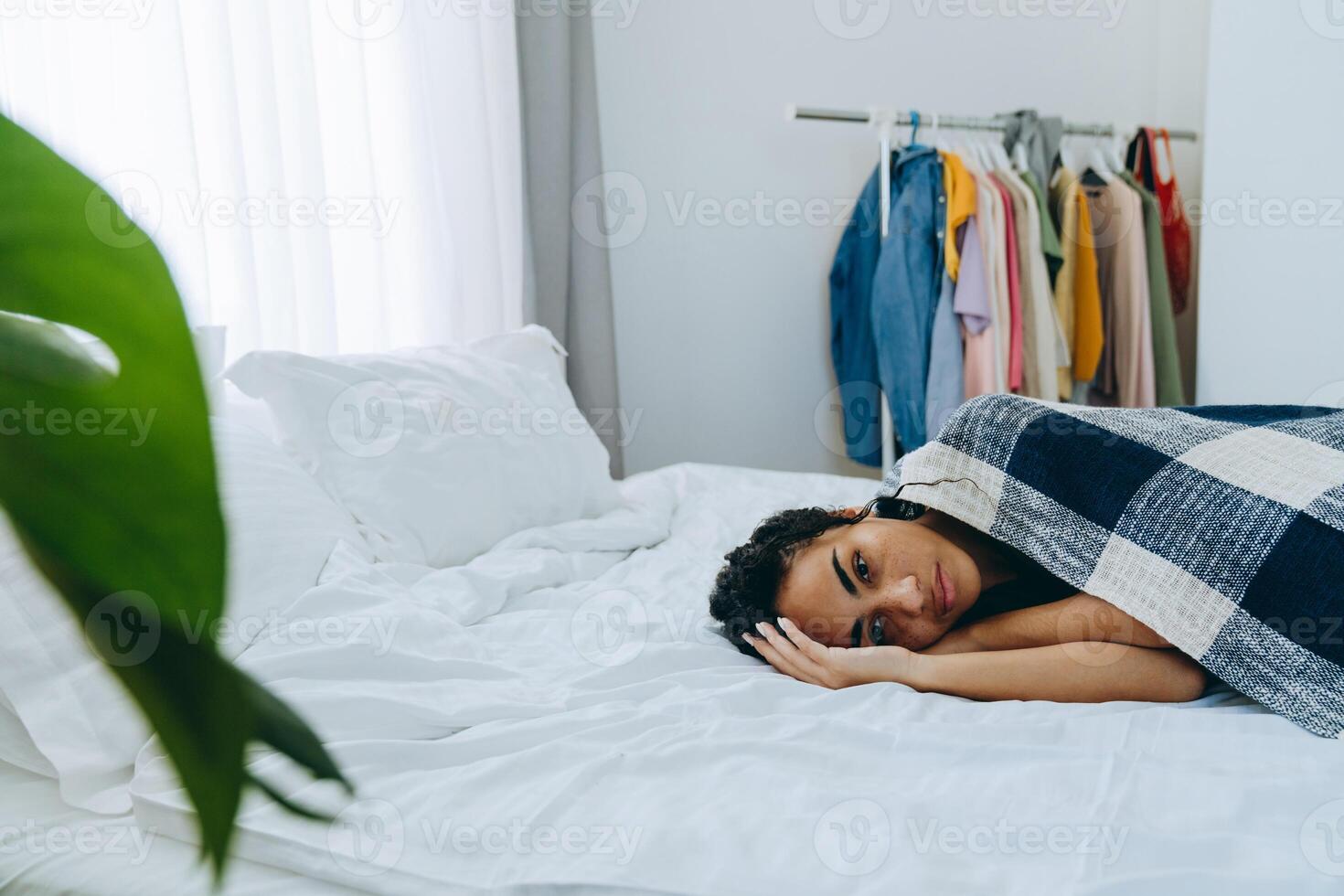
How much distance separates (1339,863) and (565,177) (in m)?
2.30

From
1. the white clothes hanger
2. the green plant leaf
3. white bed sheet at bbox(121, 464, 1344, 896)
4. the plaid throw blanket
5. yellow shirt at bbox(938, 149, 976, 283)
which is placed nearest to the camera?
the green plant leaf

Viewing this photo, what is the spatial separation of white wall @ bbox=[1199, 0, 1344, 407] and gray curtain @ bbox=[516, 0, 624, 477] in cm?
149

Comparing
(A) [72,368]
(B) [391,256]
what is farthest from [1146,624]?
(B) [391,256]

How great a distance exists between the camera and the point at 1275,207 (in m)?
2.00

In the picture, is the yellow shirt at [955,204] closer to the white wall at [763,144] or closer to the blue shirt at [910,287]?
the blue shirt at [910,287]

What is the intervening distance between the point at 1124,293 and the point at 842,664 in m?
1.96

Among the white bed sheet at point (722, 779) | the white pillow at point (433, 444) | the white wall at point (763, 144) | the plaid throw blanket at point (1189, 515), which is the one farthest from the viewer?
the white wall at point (763, 144)

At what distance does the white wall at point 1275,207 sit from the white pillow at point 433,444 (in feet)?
4.74

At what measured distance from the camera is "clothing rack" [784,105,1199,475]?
246 centimetres

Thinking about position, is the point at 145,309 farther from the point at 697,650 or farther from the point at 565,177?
the point at 565,177

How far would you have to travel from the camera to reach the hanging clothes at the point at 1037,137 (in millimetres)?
2598

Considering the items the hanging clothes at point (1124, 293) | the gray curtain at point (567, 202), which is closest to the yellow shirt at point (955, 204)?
the hanging clothes at point (1124, 293)

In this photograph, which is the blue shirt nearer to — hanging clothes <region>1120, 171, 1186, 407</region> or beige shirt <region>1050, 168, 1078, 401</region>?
beige shirt <region>1050, 168, 1078, 401</region>

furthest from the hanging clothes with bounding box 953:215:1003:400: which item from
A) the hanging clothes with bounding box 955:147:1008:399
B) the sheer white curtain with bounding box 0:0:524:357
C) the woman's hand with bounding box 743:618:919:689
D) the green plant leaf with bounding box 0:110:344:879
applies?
the green plant leaf with bounding box 0:110:344:879
